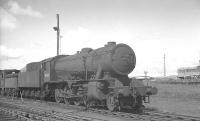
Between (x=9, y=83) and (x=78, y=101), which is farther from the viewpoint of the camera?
(x=9, y=83)

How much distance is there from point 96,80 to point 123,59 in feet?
6.28

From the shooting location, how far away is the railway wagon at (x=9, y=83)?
28219 mm

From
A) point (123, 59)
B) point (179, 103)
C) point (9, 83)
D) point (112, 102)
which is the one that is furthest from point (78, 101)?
point (9, 83)

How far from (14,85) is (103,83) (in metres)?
17.1

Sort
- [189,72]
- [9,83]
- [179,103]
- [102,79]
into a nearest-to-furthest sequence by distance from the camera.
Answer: [102,79] → [179,103] → [9,83] → [189,72]

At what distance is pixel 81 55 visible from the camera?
56.3ft

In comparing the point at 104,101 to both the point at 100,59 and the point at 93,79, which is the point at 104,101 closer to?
the point at 93,79

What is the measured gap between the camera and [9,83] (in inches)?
1196

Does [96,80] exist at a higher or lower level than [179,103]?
higher

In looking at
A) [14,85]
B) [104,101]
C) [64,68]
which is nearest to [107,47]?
[104,101]

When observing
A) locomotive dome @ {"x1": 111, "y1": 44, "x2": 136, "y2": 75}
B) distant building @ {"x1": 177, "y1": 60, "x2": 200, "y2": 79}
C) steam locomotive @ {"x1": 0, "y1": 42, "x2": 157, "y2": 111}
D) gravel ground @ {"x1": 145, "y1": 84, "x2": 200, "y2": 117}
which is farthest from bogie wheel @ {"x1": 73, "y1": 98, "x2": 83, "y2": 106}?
distant building @ {"x1": 177, "y1": 60, "x2": 200, "y2": 79}

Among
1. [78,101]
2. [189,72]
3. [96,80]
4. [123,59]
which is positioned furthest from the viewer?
[189,72]

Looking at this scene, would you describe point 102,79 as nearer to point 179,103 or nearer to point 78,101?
point 78,101

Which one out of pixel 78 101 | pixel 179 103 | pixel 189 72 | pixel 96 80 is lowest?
pixel 179 103
